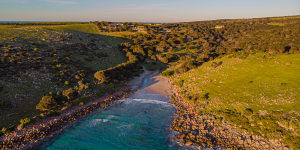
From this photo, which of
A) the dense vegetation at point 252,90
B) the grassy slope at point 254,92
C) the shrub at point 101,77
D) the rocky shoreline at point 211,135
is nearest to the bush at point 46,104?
the shrub at point 101,77

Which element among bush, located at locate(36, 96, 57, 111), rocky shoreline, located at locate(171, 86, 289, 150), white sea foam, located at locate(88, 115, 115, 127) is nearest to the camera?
rocky shoreline, located at locate(171, 86, 289, 150)

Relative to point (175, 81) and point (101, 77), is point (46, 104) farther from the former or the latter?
point (175, 81)

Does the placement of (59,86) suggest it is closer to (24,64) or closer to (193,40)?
(24,64)

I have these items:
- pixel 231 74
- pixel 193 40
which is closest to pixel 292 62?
pixel 231 74

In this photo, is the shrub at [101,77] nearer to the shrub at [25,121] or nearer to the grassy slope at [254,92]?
the shrub at [25,121]

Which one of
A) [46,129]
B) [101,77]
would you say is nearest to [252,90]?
[101,77]

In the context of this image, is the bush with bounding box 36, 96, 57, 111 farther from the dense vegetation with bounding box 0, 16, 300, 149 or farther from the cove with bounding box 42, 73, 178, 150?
the cove with bounding box 42, 73, 178, 150

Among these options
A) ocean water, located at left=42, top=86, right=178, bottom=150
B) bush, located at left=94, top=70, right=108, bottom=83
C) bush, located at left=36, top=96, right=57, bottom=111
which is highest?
bush, located at left=94, top=70, right=108, bottom=83

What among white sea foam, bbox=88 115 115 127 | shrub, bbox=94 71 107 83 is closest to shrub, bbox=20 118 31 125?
white sea foam, bbox=88 115 115 127

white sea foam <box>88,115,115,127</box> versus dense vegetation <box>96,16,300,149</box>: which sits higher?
dense vegetation <box>96,16,300,149</box>
